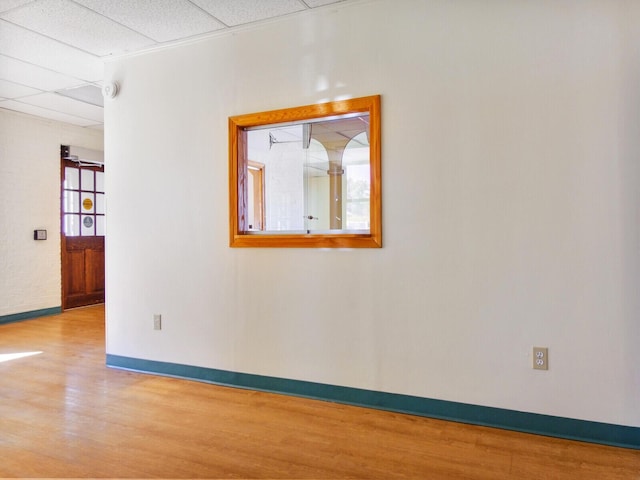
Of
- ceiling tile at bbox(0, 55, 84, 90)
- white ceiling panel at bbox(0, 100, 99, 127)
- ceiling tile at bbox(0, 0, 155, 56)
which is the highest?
white ceiling panel at bbox(0, 100, 99, 127)

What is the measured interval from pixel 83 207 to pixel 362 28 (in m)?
5.62

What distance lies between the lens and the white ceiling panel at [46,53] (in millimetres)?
3514

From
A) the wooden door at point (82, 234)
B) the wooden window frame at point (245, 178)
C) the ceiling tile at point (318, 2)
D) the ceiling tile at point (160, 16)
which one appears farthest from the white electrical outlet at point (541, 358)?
the wooden door at point (82, 234)

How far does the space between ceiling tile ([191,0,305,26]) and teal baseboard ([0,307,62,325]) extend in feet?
15.8

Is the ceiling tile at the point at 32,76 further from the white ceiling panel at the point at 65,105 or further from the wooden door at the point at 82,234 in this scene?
the wooden door at the point at 82,234

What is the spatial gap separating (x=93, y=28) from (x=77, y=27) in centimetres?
11

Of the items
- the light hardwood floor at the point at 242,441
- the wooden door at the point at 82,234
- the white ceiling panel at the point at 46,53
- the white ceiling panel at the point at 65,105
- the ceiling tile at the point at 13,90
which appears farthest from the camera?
the wooden door at the point at 82,234

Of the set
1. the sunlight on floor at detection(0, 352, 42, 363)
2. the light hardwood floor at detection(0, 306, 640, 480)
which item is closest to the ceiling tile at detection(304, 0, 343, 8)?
the light hardwood floor at detection(0, 306, 640, 480)

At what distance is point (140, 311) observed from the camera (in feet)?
12.8

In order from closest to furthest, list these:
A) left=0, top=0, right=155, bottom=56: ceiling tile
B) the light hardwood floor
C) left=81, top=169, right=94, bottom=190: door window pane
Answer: the light hardwood floor < left=0, top=0, right=155, bottom=56: ceiling tile < left=81, top=169, right=94, bottom=190: door window pane

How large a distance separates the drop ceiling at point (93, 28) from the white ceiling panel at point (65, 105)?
54 cm

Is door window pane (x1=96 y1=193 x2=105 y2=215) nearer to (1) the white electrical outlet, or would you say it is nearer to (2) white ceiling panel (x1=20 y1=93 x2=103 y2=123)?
(2) white ceiling panel (x1=20 y1=93 x2=103 y2=123)

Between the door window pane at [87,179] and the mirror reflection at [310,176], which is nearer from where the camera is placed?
the mirror reflection at [310,176]

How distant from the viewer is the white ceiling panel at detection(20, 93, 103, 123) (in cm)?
525
